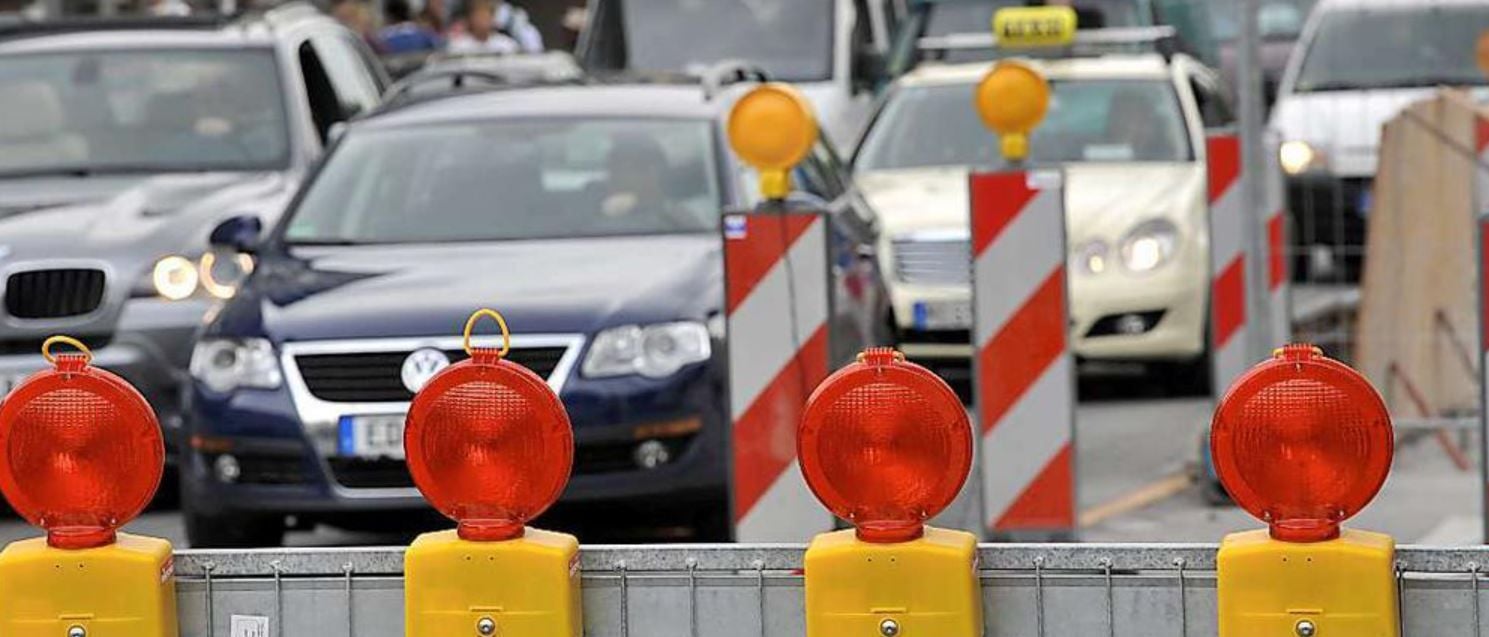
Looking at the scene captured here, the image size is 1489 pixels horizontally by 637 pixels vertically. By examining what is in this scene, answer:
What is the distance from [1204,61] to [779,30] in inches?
295

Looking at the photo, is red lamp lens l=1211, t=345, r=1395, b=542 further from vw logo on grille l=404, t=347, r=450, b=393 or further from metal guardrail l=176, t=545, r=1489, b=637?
vw logo on grille l=404, t=347, r=450, b=393

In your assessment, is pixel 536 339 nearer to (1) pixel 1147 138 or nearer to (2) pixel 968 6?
(1) pixel 1147 138

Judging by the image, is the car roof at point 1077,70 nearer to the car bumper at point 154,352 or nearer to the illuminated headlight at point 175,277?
the illuminated headlight at point 175,277

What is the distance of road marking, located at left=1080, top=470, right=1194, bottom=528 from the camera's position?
10.6 meters

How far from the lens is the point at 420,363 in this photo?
9070 millimetres

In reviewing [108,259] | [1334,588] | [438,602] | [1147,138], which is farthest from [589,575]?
[1147,138]

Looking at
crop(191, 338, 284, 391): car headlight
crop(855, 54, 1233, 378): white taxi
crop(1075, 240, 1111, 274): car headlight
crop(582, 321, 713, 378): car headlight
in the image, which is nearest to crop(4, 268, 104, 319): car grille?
crop(191, 338, 284, 391): car headlight

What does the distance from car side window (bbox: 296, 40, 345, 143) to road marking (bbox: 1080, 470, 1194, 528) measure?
Result: 12.5ft

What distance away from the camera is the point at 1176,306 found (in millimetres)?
13602

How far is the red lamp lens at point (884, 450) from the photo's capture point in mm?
3855

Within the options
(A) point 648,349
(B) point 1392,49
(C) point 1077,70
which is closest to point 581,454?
(A) point 648,349

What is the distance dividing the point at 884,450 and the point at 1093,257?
9.81 m

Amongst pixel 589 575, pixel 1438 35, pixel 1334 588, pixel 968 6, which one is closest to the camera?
pixel 1334 588

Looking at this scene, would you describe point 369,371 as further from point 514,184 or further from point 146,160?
point 146,160
